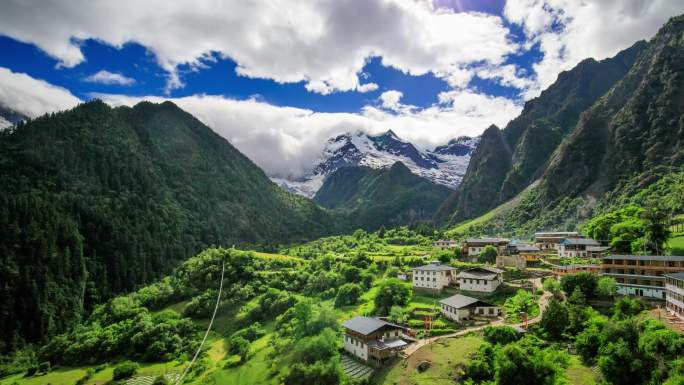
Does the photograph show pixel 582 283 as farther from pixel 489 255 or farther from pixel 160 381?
pixel 160 381

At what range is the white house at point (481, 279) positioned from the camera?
7881cm

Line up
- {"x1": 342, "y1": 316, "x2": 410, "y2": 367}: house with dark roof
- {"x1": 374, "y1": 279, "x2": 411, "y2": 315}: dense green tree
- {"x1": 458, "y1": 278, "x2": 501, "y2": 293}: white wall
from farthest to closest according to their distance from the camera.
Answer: {"x1": 374, "y1": 279, "x2": 411, "y2": 315}: dense green tree
{"x1": 458, "y1": 278, "x2": 501, "y2": 293}: white wall
{"x1": 342, "y1": 316, "x2": 410, "y2": 367}: house with dark roof

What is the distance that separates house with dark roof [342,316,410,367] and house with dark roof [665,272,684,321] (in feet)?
115

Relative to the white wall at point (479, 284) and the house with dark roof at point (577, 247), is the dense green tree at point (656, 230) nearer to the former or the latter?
the house with dark roof at point (577, 247)

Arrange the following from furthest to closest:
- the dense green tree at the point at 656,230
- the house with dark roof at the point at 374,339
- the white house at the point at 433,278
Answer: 1. the white house at the point at 433,278
2. the dense green tree at the point at 656,230
3. the house with dark roof at the point at 374,339

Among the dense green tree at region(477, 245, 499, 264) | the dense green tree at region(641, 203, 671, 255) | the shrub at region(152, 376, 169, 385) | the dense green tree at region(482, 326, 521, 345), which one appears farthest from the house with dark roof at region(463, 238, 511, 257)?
the shrub at region(152, 376, 169, 385)

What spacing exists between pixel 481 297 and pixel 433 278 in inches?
456

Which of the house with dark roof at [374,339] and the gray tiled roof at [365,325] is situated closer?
the house with dark roof at [374,339]

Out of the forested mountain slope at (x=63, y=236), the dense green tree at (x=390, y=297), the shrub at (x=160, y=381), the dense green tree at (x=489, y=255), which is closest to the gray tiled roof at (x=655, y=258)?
the dense green tree at (x=489, y=255)

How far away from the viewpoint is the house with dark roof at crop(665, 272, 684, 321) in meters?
54.1

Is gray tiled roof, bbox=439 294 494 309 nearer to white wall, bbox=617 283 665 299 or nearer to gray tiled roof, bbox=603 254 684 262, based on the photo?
white wall, bbox=617 283 665 299

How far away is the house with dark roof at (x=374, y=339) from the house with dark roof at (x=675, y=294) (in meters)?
35.2

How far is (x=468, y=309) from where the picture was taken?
6888 cm

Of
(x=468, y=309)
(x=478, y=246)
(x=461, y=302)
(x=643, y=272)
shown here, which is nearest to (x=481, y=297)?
(x=461, y=302)
